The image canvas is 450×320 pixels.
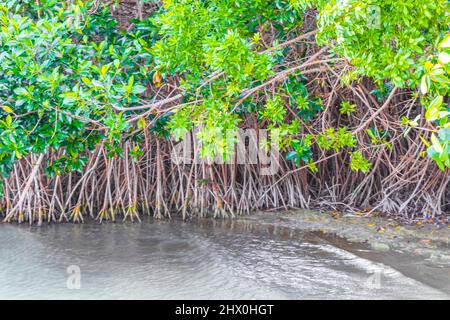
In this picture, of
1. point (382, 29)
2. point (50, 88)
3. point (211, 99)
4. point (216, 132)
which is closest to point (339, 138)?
point (211, 99)

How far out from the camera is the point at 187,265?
3.85 m

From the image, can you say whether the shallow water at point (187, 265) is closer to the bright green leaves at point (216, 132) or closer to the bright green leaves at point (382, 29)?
Result: the bright green leaves at point (216, 132)

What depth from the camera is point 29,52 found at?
3223 mm

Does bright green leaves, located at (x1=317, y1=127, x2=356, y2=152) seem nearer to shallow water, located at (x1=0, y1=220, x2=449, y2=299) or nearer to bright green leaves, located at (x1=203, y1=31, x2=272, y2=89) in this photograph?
shallow water, located at (x1=0, y1=220, x2=449, y2=299)

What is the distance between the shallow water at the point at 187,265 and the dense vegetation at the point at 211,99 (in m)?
0.50

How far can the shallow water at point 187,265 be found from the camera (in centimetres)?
325

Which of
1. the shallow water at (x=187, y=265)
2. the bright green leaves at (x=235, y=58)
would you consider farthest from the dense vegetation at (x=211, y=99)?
the shallow water at (x=187, y=265)

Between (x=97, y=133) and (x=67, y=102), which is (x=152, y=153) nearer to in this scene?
(x=97, y=133)

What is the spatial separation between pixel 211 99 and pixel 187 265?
124 cm

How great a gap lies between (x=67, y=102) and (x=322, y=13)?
1559mm
